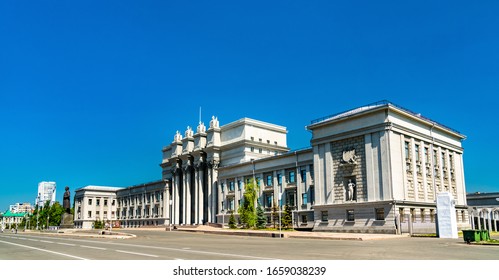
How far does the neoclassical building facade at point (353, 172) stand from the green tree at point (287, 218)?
6.11ft

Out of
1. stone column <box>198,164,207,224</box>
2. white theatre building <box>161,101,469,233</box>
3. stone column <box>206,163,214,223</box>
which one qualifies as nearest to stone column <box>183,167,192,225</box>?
stone column <box>198,164,207,224</box>

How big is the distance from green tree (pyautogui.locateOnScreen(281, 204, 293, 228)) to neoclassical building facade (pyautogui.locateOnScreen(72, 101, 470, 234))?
186 centimetres

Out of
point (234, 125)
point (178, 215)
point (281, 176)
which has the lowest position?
point (178, 215)

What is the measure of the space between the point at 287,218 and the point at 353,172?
1308 centimetres

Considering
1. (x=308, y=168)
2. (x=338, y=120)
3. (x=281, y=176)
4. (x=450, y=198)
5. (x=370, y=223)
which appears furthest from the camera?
(x=281, y=176)

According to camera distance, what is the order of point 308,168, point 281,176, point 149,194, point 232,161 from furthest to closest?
point 149,194, point 232,161, point 281,176, point 308,168

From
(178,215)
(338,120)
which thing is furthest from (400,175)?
(178,215)

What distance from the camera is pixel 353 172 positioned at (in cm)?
4741

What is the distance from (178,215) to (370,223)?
52.2m

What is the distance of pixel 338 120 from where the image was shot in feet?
160

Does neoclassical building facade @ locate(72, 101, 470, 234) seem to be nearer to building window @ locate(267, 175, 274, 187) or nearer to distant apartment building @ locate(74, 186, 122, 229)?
building window @ locate(267, 175, 274, 187)

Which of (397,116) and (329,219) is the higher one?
(397,116)

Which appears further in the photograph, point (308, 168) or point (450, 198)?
point (308, 168)

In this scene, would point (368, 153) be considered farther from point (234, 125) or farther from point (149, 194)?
point (149, 194)
